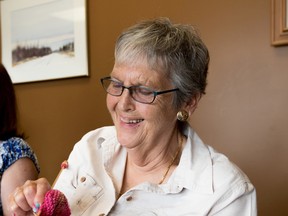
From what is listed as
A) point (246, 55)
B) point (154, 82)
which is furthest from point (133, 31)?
point (246, 55)

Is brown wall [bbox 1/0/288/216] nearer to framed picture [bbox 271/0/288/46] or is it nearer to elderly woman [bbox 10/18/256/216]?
framed picture [bbox 271/0/288/46]

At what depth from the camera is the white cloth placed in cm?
103

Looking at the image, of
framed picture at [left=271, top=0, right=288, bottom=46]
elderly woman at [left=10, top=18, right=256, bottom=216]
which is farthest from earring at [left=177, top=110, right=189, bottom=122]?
framed picture at [left=271, top=0, right=288, bottom=46]

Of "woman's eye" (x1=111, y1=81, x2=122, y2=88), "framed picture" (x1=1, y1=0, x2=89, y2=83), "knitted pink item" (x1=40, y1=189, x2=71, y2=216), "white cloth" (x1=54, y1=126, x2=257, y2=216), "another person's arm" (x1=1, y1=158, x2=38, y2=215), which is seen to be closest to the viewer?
"knitted pink item" (x1=40, y1=189, x2=71, y2=216)

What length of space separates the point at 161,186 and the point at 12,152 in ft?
2.22

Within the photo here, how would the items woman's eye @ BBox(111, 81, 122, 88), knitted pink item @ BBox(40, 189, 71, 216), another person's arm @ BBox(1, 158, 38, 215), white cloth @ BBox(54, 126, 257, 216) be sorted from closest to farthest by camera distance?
knitted pink item @ BBox(40, 189, 71, 216) → white cloth @ BBox(54, 126, 257, 216) → woman's eye @ BBox(111, 81, 122, 88) → another person's arm @ BBox(1, 158, 38, 215)

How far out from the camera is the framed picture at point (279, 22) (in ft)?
4.77

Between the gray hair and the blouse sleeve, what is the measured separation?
0.61m

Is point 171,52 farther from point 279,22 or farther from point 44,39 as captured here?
point 44,39

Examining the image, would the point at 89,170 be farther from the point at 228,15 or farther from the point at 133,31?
the point at 228,15

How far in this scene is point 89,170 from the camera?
1.23 metres

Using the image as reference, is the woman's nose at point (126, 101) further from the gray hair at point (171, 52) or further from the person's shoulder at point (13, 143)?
the person's shoulder at point (13, 143)

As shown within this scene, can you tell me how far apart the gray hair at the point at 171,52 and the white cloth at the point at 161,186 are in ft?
0.59

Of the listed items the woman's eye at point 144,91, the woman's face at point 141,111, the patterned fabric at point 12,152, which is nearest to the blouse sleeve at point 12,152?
the patterned fabric at point 12,152
